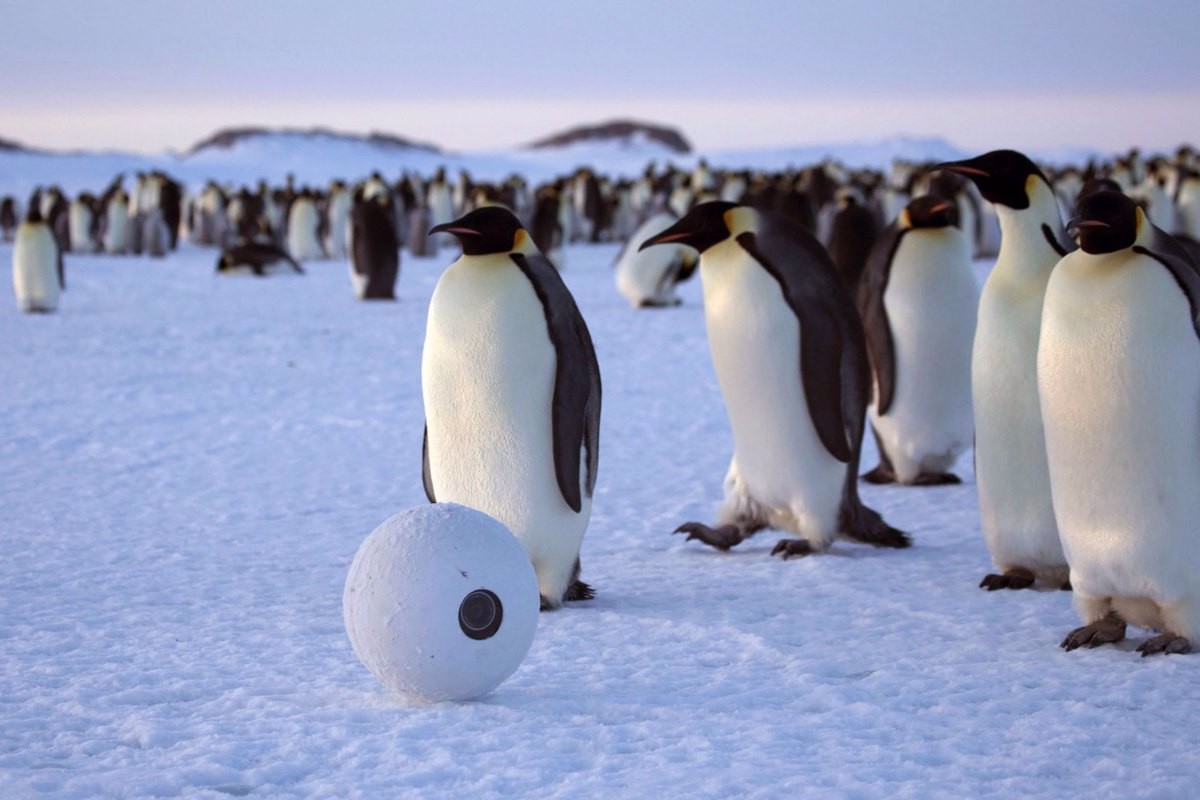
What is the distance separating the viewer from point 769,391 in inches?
199

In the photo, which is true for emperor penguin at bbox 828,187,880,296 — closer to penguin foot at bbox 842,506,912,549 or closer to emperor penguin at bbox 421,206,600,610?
penguin foot at bbox 842,506,912,549

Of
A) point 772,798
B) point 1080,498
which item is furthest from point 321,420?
point 772,798

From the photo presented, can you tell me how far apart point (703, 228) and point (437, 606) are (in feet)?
7.37

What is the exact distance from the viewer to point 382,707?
11.0ft

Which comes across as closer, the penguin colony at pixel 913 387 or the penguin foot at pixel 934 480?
the penguin colony at pixel 913 387

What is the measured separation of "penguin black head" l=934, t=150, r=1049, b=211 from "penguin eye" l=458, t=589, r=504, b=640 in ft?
6.73

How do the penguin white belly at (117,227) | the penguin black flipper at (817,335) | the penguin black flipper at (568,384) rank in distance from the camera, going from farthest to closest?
the penguin white belly at (117,227)
the penguin black flipper at (817,335)
the penguin black flipper at (568,384)

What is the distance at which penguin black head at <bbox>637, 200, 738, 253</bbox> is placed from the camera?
511 cm

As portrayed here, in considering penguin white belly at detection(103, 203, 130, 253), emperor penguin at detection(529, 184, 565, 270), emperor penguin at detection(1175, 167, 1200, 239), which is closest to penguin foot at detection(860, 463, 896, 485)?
emperor penguin at detection(529, 184, 565, 270)

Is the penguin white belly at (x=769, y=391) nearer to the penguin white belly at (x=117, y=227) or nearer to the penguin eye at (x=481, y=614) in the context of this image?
the penguin eye at (x=481, y=614)

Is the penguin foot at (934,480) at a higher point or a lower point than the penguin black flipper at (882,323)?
lower

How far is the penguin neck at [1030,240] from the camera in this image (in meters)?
4.52

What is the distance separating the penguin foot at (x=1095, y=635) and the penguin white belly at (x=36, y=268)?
36.5 ft

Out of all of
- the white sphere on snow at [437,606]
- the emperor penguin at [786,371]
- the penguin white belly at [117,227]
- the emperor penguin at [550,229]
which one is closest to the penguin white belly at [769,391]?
the emperor penguin at [786,371]
